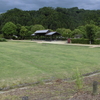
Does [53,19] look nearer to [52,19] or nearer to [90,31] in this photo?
[52,19]

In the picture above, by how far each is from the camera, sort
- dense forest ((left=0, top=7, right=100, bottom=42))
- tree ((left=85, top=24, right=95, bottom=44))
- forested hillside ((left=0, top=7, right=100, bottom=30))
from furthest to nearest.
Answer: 1. forested hillside ((left=0, top=7, right=100, bottom=30))
2. dense forest ((left=0, top=7, right=100, bottom=42))
3. tree ((left=85, top=24, right=95, bottom=44))

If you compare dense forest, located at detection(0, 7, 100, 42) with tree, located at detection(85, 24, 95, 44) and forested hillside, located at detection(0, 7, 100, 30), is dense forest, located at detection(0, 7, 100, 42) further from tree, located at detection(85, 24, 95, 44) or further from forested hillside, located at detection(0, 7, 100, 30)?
tree, located at detection(85, 24, 95, 44)

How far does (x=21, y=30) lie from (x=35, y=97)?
1858 inches

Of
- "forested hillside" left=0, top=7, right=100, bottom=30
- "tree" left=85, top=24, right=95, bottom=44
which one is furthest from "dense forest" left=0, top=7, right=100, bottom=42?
"tree" left=85, top=24, right=95, bottom=44

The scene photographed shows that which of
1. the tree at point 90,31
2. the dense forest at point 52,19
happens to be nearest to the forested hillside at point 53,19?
the dense forest at point 52,19

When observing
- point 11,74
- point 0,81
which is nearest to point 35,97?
point 0,81

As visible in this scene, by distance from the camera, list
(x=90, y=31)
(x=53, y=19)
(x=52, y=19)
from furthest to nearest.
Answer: (x=53, y=19) → (x=52, y=19) → (x=90, y=31)

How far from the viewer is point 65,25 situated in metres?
60.4

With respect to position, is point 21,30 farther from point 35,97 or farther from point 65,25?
point 35,97

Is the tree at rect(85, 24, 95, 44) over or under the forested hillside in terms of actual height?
under

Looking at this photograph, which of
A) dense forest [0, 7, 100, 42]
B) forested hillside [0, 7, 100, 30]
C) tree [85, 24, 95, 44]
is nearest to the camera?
tree [85, 24, 95, 44]

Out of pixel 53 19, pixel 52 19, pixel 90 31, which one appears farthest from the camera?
pixel 53 19

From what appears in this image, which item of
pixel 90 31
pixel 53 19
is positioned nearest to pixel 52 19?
pixel 53 19

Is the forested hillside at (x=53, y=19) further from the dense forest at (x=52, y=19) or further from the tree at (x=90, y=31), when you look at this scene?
the tree at (x=90, y=31)
